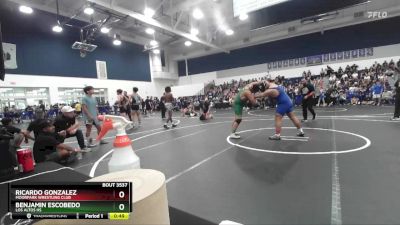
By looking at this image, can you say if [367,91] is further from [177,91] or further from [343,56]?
[177,91]

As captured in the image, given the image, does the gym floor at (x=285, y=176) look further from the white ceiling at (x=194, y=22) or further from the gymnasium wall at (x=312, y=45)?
the gymnasium wall at (x=312, y=45)

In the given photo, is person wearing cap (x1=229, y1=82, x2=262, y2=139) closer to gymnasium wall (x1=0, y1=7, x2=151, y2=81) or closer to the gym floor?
the gym floor

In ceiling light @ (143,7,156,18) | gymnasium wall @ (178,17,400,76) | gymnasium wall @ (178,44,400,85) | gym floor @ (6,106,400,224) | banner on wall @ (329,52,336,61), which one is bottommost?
gym floor @ (6,106,400,224)

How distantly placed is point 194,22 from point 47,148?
19.0m

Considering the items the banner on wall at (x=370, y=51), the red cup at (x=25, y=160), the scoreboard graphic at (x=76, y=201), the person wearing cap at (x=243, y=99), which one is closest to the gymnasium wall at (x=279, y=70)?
the banner on wall at (x=370, y=51)

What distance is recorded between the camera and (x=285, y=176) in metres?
3.20

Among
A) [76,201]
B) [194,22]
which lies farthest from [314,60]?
[76,201]

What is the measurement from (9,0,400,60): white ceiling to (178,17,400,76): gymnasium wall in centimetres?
64

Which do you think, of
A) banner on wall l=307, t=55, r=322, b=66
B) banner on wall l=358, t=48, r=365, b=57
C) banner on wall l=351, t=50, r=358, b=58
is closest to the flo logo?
banner on wall l=358, t=48, r=365, b=57

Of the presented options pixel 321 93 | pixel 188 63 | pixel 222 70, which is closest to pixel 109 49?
pixel 188 63

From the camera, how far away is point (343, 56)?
837 inches

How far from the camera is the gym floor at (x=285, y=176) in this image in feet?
7.44

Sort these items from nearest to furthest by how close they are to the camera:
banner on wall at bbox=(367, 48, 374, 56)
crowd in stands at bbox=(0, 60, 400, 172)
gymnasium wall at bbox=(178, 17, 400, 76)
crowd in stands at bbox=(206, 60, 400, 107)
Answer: crowd in stands at bbox=(0, 60, 400, 172)
crowd in stands at bbox=(206, 60, 400, 107)
gymnasium wall at bbox=(178, 17, 400, 76)
banner on wall at bbox=(367, 48, 374, 56)

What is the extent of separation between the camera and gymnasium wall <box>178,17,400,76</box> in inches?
779
